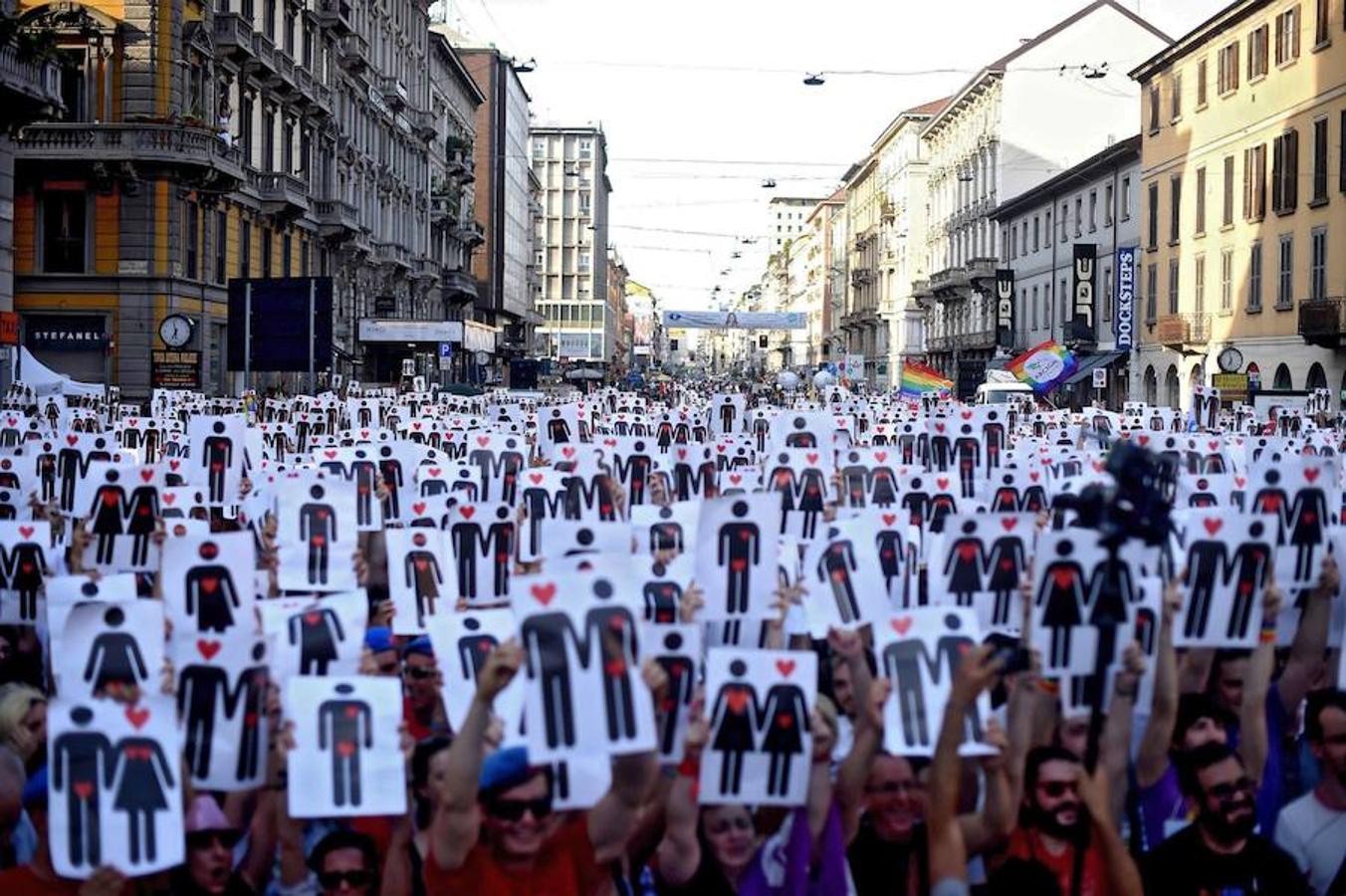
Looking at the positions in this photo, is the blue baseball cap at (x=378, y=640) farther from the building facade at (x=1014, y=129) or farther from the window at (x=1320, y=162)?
the building facade at (x=1014, y=129)

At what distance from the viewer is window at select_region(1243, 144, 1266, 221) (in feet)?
151

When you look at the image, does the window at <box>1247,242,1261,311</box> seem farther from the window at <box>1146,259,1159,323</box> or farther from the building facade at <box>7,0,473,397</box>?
the building facade at <box>7,0,473,397</box>

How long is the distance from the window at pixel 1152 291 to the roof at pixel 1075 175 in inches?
164

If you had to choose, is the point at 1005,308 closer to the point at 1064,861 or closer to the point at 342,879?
the point at 1064,861

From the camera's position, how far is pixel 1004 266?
77250mm

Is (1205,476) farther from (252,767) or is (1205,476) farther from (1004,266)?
(1004,266)

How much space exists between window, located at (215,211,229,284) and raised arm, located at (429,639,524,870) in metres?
42.0

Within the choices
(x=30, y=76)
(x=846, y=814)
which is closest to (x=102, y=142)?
(x=30, y=76)

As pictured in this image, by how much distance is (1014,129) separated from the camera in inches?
3004

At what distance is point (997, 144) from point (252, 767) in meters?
74.3

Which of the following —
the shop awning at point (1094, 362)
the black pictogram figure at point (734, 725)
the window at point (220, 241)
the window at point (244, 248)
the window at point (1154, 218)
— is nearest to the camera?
the black pictogram figure at point (734, 725)

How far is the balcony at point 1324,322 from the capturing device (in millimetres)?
40094

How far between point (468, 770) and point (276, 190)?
152ft

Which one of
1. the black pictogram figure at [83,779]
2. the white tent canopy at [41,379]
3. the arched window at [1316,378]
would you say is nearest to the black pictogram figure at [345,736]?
the black pictogram figure at [83,779]
